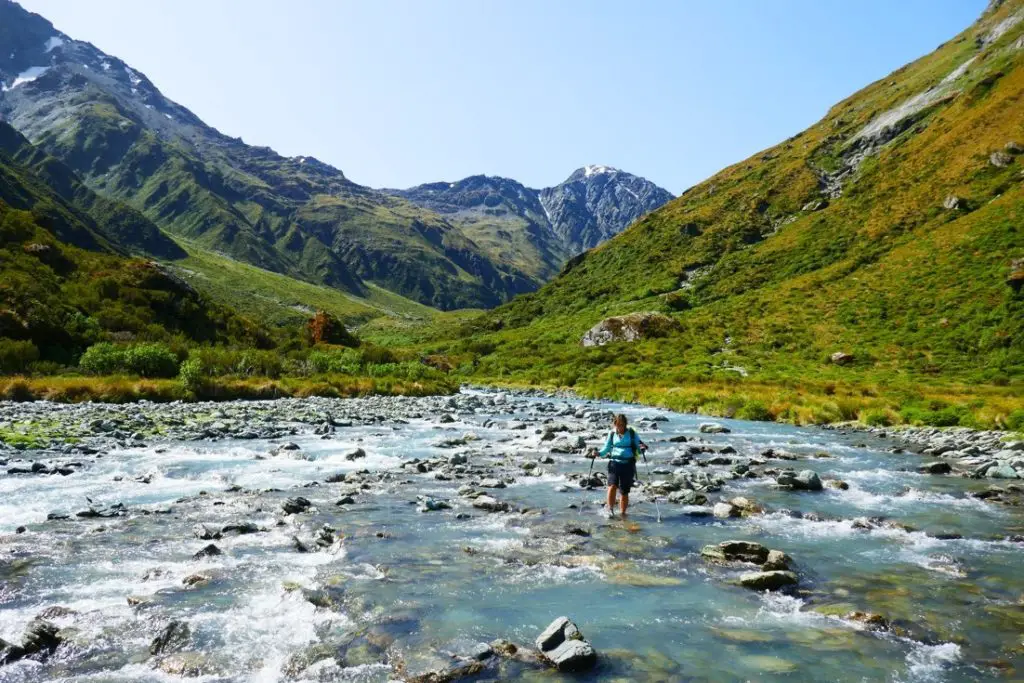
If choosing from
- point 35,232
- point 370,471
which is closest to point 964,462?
point 370,471

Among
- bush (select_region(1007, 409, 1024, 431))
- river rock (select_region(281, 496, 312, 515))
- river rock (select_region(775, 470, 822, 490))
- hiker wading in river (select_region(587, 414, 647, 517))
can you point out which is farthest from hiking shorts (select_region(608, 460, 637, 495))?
bush (select_region(1007, 409, 1024, 431))

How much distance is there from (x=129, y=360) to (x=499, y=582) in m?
38.7

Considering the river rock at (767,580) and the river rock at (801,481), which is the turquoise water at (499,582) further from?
the river rock at (801,481)

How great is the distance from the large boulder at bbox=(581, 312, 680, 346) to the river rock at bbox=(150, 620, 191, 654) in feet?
251

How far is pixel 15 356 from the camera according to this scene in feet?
116

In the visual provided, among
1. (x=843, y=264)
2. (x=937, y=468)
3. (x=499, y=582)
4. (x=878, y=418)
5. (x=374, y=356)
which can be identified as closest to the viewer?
(x=499, y=582)

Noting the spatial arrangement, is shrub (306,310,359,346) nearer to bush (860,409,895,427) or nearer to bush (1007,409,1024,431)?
bush (860,409,895,427)

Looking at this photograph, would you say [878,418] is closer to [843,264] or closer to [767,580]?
[767,580]

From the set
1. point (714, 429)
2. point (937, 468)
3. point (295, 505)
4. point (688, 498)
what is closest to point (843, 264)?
point (714, 429)

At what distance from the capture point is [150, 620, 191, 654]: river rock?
7.20 metres

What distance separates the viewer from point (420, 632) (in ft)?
26.1

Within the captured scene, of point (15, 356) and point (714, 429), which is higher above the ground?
point (714, 429)

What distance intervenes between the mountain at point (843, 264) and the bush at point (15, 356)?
43.5m

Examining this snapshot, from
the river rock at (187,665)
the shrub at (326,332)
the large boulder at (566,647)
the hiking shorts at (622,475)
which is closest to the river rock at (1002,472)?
the hiking shorts at (622,475)
